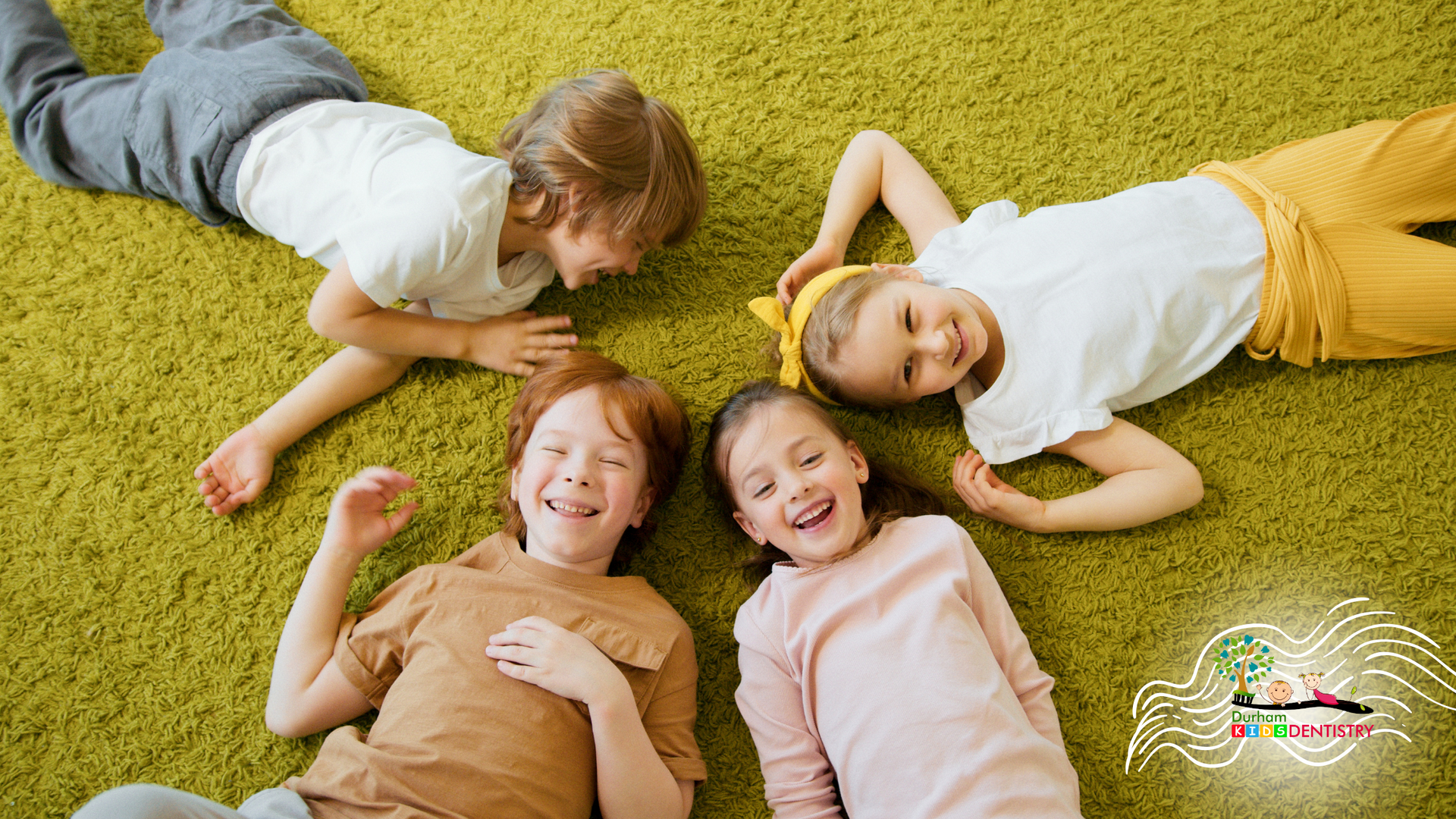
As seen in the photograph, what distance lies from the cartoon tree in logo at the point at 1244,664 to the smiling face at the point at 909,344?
0.66 metres

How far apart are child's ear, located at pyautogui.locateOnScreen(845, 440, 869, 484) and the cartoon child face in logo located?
77 centimetres

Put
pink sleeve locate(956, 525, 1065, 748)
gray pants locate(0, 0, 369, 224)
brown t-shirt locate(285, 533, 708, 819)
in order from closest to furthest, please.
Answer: brown t-shirt locate(285, 533, 708, 819) < pink sleeve locate(956, 525, 1065, 748) < gray pants locate(0, 0, 369, 224)

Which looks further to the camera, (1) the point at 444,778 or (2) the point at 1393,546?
(2) the point at 1393,546

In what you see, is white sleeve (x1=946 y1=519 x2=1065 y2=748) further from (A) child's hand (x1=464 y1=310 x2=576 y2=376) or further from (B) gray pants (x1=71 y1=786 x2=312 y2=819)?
(B) gray pants (x1=71 y1=786 x2=312 y2=819)

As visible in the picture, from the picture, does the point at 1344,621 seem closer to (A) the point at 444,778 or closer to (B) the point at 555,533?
(B) the point at 555,533

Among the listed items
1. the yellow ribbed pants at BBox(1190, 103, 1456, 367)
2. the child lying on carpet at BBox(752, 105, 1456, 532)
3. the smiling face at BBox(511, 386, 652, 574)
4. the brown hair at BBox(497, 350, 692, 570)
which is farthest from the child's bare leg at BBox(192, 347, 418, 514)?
the yellow ribbed pants at BBox(1190, 103, 1456, 367)

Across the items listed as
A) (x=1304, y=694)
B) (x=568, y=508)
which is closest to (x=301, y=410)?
(x=568, y=508)

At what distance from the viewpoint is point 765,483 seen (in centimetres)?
128

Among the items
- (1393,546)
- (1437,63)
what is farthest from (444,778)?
(1437,63)

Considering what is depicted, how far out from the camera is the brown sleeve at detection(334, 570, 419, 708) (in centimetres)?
126

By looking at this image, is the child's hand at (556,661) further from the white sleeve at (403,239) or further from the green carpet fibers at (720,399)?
the white sleeve at (403,239)

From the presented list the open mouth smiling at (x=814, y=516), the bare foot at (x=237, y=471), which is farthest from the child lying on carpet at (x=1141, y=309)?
the bare foot at (x=237, y=471)

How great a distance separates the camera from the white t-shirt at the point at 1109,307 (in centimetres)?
139

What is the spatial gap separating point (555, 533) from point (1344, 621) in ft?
4.39
